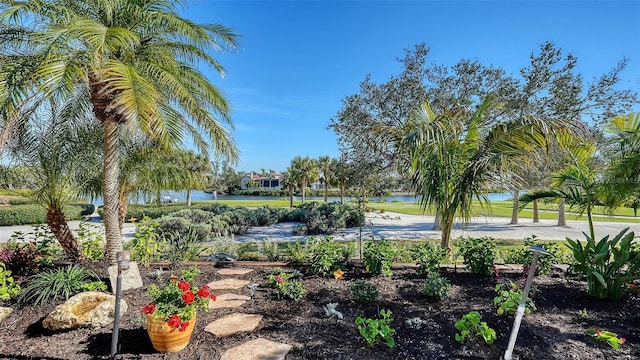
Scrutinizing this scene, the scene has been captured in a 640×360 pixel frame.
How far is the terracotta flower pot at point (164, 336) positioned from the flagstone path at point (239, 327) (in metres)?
0.38

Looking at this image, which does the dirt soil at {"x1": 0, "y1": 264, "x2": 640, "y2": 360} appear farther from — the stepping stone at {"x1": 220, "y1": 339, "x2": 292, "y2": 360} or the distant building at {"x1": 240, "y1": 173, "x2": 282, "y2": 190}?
the distant building at {"x1": 240, "y1": 173, "x2": 282, "y2": 190}

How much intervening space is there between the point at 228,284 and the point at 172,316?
172 centimetres

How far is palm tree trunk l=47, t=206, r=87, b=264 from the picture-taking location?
4551 millimetres

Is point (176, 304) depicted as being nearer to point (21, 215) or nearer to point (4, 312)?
point (4, 312)

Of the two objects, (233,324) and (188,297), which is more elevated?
(188,297)

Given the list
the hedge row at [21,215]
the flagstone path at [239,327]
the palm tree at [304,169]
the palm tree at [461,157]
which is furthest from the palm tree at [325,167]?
the flagstone path at [239,327]

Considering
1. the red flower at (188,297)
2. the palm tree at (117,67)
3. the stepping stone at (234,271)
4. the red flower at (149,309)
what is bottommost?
the stepping stone at (234,271)

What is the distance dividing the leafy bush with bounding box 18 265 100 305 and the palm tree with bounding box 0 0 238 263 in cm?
65

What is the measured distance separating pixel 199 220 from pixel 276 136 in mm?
5534

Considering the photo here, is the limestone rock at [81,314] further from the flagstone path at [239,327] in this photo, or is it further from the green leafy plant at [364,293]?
the green leafy plant at [364,293]

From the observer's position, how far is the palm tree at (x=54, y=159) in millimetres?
4520

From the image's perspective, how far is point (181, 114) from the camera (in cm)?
512

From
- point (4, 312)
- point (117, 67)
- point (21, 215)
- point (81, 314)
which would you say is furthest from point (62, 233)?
point (21, 215)

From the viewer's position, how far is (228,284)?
154 inches
